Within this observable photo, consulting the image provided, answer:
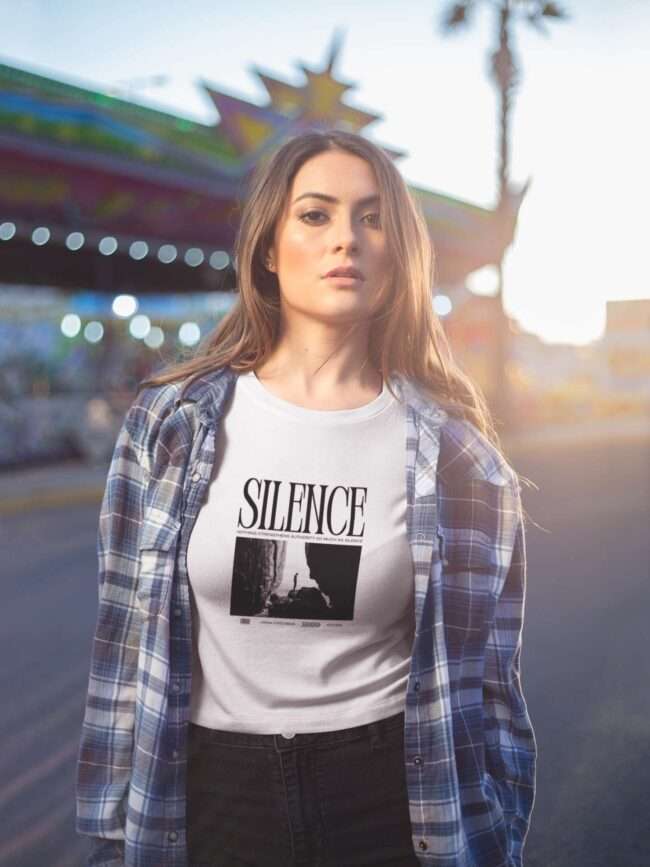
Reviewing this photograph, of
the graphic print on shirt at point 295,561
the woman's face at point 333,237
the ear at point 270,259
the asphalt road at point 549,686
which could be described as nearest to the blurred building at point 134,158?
the asphalt road at point 549,686

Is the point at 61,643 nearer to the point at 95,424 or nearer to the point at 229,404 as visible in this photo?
the point at 229,404

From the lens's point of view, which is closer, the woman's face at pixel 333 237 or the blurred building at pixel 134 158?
the woman's face at pixel 333 237

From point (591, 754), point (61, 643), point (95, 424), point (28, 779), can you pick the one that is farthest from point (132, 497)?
point (95, 424)

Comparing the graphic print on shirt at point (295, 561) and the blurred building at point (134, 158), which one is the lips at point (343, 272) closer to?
the graphic print on shirt at point (295, 561)

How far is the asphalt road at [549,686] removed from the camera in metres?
3.36

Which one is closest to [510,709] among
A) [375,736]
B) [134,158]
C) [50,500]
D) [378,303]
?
[375,736]

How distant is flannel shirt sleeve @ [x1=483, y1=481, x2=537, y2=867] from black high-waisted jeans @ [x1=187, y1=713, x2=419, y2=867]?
0.25 meters

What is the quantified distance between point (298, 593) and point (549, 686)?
3.39m

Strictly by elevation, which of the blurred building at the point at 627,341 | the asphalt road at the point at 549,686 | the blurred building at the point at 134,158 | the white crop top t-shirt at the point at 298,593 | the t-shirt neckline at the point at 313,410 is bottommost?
the asphalt road at the point at 549,686

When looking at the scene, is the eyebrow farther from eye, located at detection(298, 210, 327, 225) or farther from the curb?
the curb

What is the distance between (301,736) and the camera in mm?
1722

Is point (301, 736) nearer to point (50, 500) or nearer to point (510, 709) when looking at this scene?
point (510, 709)

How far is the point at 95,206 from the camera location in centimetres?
1552

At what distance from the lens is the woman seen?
1739 millimetres
